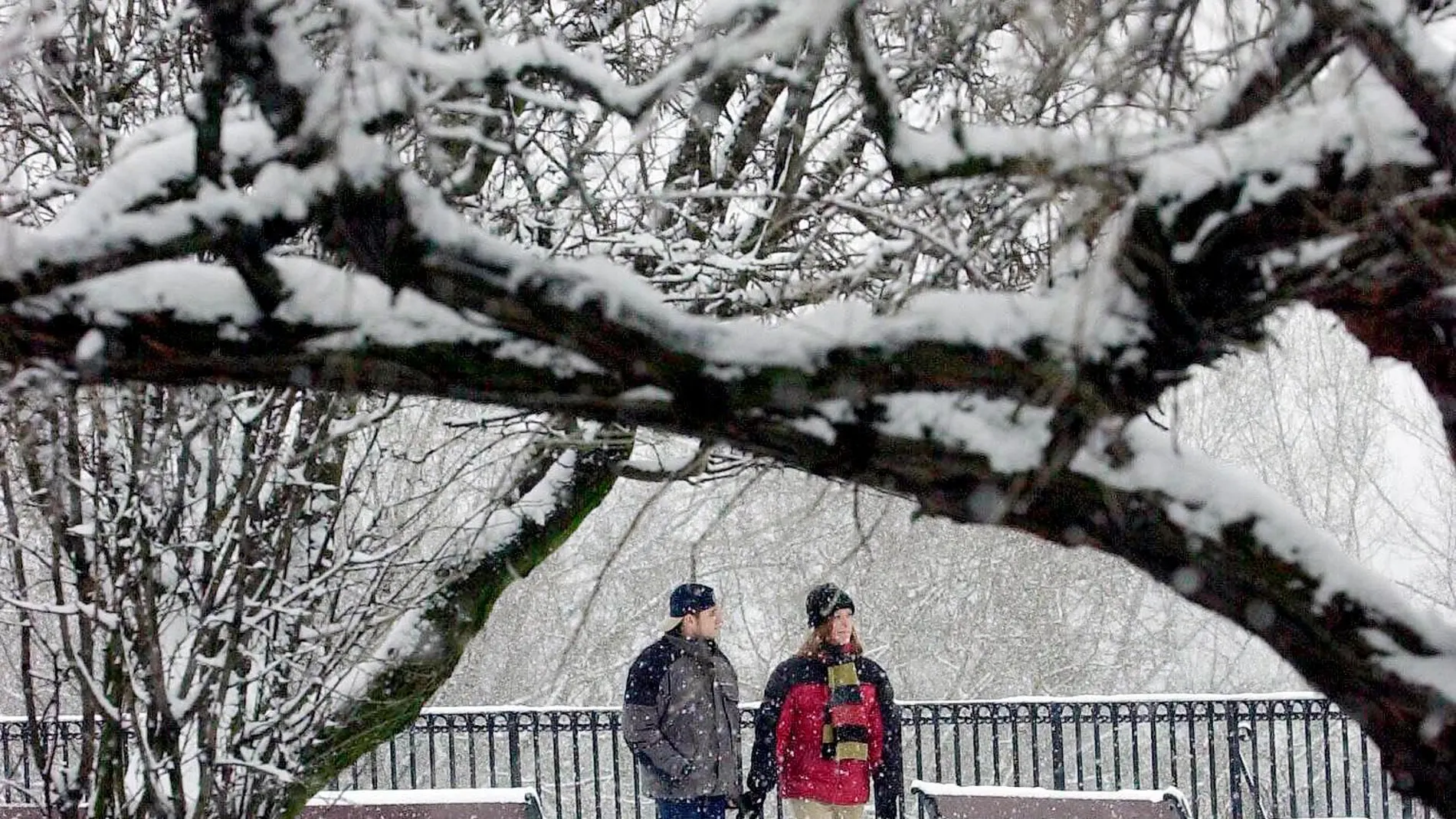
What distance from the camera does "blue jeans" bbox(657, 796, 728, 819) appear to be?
6.95 m

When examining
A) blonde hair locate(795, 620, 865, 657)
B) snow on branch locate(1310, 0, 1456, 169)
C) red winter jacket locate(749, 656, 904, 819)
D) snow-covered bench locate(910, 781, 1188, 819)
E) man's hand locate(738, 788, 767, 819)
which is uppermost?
snow on branch locate(1310, 0, 1456, 169)

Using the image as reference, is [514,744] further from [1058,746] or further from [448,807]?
[1058,746]

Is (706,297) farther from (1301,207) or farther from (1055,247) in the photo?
(1301,207)

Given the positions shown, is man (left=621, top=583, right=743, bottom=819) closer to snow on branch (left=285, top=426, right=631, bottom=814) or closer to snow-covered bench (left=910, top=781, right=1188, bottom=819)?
snow on branch (left=285, top=426, right=631, bottom=814)

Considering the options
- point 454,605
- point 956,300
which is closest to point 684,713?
point 454,605

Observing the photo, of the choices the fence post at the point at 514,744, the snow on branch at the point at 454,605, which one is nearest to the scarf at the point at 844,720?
the snow on branch at the point at 454,605

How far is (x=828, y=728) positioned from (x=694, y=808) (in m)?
0.84

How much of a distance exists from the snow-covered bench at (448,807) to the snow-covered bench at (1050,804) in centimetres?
216

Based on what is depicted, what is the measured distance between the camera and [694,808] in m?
6.98

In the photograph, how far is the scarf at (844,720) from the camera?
663 cm

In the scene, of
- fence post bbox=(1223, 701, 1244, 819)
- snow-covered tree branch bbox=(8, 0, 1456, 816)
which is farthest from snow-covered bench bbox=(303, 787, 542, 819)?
snow-covered tree branch bbox=(8, 0, 1456, 816)

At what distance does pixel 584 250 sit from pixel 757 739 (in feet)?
9.05

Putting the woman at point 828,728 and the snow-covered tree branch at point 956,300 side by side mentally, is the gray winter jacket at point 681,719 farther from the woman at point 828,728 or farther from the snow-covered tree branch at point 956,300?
the snow-covered tree branch at point 956,300

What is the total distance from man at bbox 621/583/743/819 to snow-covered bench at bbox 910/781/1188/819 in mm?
1286
